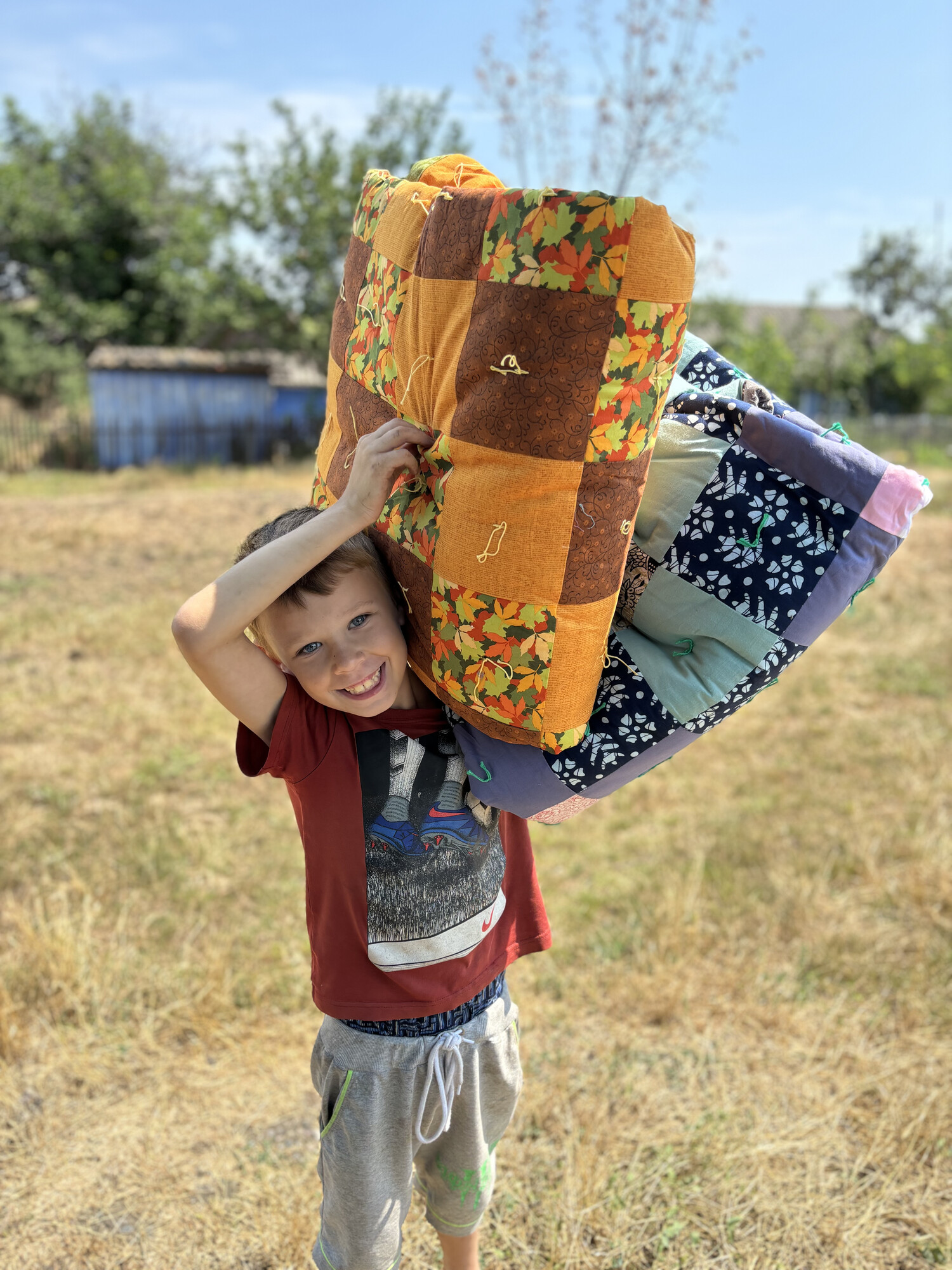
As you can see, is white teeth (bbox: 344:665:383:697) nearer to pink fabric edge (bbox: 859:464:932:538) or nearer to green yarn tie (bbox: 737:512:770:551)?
green yarn tie (bbox: 737:512:770:551)

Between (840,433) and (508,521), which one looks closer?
(508,521)

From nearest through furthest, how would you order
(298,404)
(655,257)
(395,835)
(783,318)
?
(655,257) → (395,835) → (298,404) → (783,318)

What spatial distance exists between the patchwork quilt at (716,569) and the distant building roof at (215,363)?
18.5 meters

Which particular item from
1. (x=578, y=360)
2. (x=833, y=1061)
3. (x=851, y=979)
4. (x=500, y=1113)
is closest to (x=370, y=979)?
(x=500, y=1113)

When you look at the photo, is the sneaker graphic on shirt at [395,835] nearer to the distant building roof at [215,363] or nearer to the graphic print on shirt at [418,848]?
the graphic print on shirt at [418,848]

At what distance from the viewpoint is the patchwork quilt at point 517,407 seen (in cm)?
125

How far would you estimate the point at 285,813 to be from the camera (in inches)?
171

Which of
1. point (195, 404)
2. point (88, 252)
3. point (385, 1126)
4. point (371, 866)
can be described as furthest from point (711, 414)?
point (88, 252)

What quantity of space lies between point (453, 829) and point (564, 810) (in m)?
0.21

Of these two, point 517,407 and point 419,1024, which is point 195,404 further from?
point 517,407

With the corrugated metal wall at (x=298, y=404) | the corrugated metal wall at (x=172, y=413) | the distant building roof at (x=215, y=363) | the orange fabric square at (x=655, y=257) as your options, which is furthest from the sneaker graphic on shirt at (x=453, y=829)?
the corrugated metal wall at (x=298, y=404)

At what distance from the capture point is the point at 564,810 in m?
1.71

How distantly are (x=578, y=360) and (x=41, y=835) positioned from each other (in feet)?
11.4

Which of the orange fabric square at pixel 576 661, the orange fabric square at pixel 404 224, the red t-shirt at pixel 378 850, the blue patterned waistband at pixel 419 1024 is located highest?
the orange fabric square at pixel 404 224
